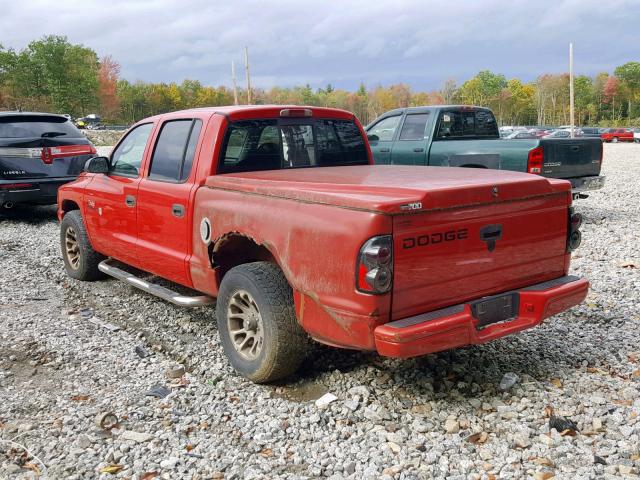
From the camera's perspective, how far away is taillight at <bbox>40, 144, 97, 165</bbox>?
9898 mm

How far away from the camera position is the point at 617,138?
49812mm

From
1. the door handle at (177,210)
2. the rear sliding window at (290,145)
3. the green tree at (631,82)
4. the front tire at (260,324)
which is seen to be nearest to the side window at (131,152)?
the door handle at (177,210)

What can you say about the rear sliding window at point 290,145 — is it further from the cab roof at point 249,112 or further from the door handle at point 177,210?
the door handle at point 177,210

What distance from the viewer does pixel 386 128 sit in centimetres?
1076

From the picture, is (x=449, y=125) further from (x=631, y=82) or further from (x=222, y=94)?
(x=222, y=94)

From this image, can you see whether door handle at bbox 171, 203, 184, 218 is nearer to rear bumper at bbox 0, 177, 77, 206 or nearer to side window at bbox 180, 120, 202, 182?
side window at bbox 180, 120, 202, 182

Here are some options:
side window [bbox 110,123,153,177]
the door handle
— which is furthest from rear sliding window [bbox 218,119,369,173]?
side window [bbox 110,123,153,177]

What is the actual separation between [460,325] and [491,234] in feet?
2.01

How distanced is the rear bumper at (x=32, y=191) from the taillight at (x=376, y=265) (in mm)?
8128

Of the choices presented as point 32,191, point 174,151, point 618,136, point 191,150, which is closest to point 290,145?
point 191,150

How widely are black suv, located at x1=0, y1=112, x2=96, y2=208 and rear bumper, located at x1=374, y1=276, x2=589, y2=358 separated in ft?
27.0

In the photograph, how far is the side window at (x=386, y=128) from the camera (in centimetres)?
1059

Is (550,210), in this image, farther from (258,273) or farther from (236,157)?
(236,157)

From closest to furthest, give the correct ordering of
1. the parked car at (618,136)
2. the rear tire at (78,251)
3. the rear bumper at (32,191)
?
the rear tire at (78,251)
the rear bumper at (32,191)
the parked car at (618,136)
